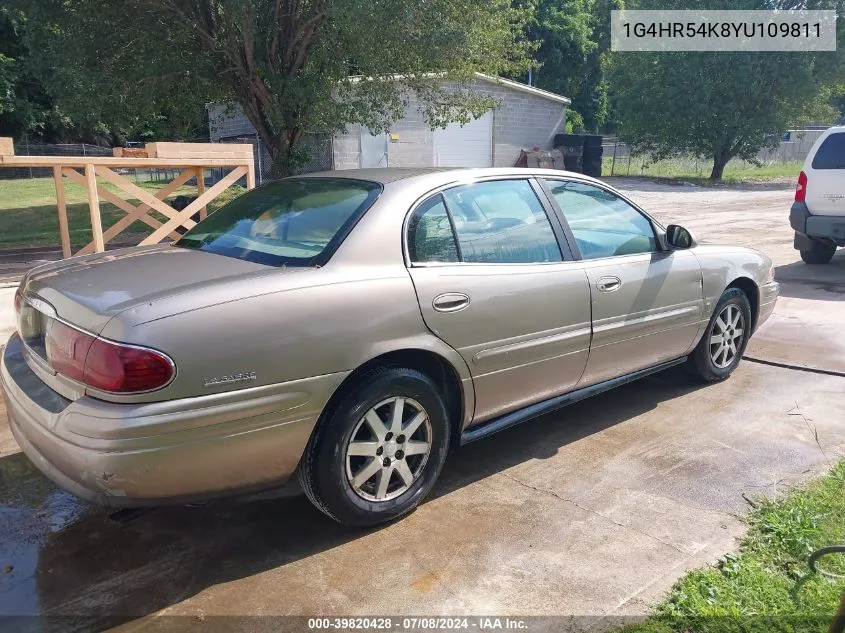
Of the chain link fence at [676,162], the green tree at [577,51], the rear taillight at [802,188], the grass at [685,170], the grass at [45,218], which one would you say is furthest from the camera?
the green tree at [577,51]

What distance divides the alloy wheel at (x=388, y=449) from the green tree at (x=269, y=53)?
9297 mm

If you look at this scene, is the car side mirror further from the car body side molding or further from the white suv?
the white suv

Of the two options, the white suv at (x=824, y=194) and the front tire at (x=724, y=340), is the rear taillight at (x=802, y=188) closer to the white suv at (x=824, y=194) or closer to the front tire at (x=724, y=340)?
the white suv at (x=824, y=194)

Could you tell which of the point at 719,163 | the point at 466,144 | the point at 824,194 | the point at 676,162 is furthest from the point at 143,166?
the point at 676,162

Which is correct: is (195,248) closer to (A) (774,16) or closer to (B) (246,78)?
(B) (246,78)

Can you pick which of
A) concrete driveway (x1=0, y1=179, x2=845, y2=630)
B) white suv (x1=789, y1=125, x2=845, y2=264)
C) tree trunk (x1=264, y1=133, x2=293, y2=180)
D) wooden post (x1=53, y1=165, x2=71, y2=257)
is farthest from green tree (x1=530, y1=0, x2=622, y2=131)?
concrete driveway (x1=0, y1=179, x2=845, y2=630)

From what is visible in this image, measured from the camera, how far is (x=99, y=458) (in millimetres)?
2512

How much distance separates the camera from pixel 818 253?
9.91 metres

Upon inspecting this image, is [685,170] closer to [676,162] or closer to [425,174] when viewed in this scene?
[676,162]

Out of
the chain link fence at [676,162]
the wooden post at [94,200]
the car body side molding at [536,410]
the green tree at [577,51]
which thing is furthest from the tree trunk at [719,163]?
the car body side molding at [536,410]

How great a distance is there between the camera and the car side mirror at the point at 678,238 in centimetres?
454

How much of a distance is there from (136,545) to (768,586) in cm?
265

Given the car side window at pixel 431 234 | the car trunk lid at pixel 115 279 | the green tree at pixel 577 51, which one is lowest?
the car trunk lid at pixel 115 279

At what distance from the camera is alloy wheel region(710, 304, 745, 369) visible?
16.4 feet
